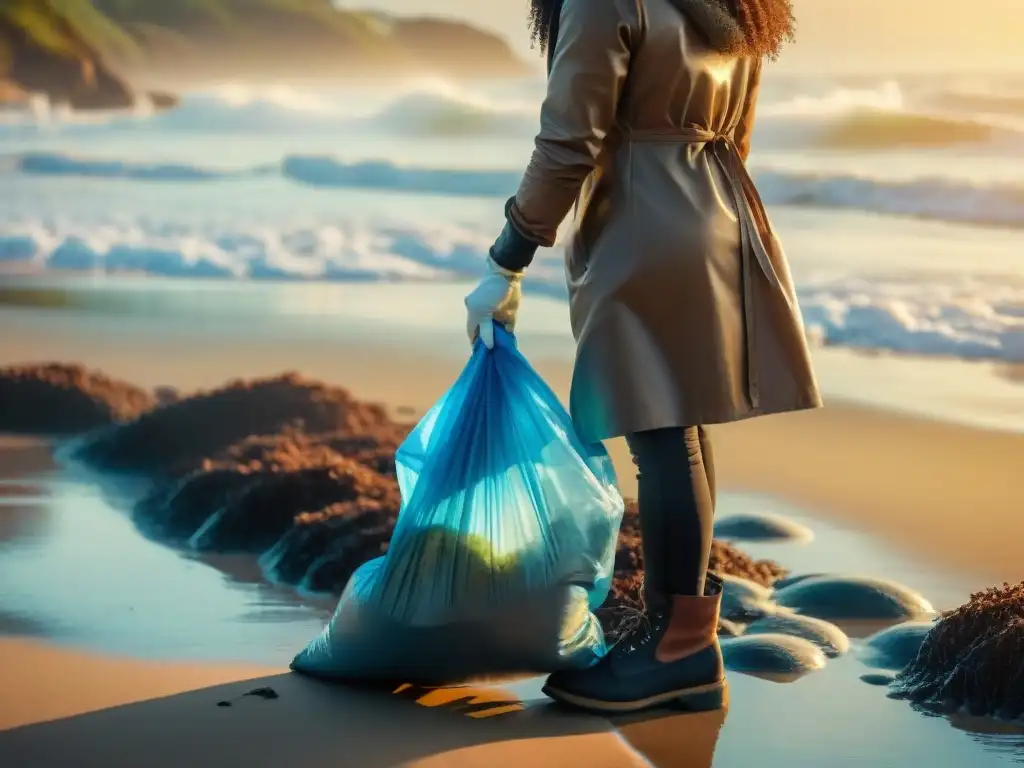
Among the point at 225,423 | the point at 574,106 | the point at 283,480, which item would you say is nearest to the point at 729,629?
the point at 574,106

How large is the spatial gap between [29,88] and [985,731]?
9.18 meters

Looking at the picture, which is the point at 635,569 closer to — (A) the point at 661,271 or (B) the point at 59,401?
(A) the point at 661,271

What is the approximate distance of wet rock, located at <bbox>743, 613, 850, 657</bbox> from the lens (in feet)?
9.16

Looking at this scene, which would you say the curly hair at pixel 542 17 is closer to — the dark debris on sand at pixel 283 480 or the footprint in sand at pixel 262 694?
the dark debris on sand at pixel 283 480

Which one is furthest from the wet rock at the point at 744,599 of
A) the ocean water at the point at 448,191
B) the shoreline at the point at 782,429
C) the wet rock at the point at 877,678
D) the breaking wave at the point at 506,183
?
the breaking wave at the point at 506,183

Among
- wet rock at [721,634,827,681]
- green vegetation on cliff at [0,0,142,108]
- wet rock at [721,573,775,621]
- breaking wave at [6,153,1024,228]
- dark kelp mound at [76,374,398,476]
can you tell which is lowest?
wet rock at [721,634,827,681]

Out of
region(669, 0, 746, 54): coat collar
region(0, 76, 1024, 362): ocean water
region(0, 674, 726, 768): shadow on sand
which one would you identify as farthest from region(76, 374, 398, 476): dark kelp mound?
region(0, 76, 1024, 362): ocean water

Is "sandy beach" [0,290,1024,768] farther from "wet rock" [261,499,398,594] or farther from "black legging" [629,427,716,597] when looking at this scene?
"black legging" [629,427,716,597]

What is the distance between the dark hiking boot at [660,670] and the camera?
7.99 ft

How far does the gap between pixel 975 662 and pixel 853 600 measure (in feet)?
1.66

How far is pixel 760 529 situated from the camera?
11.6 ft

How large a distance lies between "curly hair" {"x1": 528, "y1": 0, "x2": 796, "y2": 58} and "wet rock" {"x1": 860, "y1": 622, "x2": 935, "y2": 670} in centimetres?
102

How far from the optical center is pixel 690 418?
7.83 ft

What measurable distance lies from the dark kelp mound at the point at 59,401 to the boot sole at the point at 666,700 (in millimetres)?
2415
